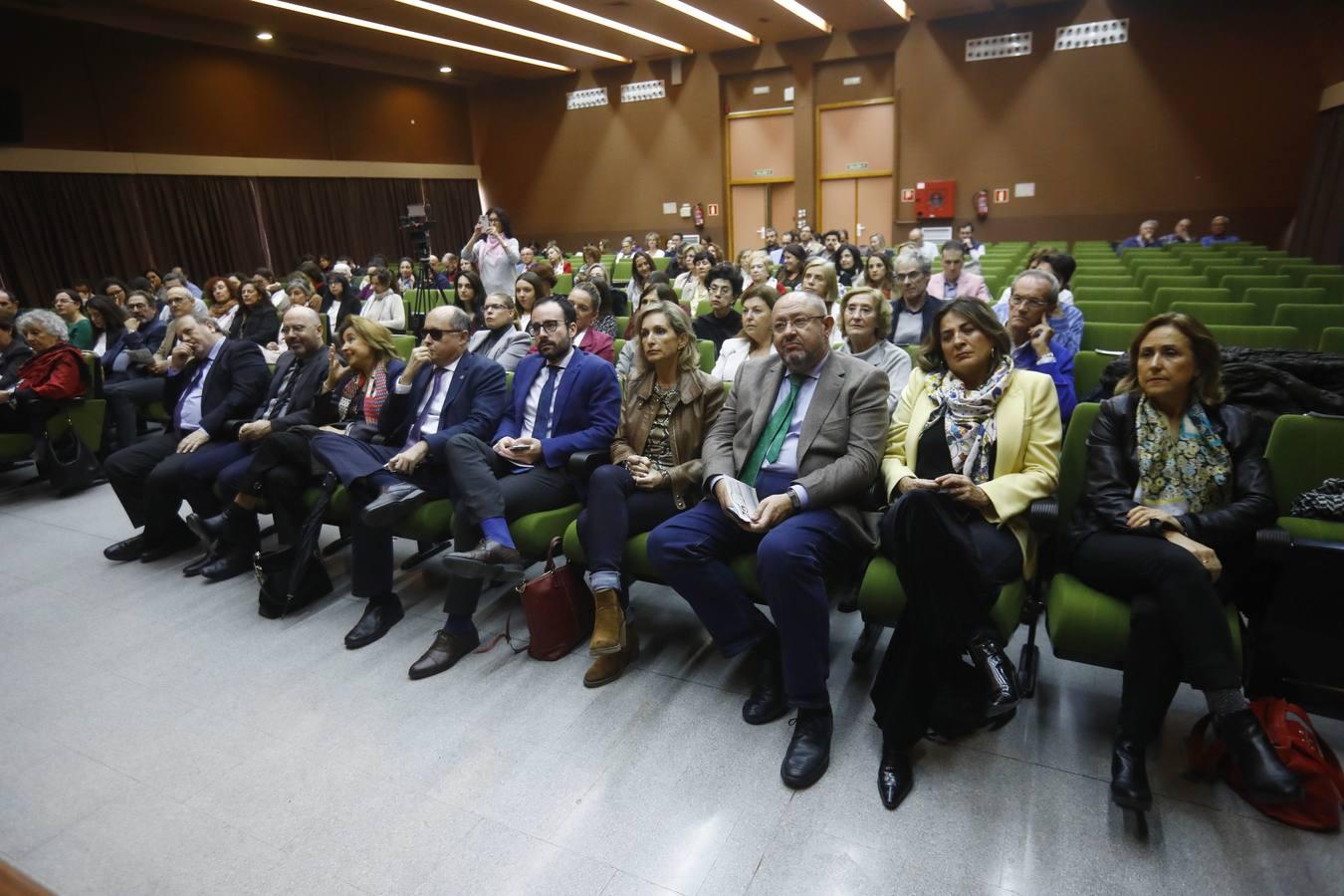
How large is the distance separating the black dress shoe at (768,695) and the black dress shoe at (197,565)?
2.80 m

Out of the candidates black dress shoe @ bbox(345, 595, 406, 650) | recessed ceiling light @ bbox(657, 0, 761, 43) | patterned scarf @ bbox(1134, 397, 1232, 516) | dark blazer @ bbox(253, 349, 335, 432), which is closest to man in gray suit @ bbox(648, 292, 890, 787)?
patterned scarf @ bbox(1134, 397, 1232, 516)

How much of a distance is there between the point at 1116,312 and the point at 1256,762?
356 centimetres

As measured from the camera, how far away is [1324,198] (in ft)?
28.9

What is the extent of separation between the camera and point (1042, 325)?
2.98 metres

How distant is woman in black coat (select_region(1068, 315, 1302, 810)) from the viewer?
1.67 meters

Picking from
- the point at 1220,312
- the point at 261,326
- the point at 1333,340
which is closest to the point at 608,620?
the point at 1333,340

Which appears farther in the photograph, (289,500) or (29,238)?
(29,238)

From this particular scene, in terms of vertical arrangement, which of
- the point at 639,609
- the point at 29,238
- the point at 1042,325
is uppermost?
the point at 29,238

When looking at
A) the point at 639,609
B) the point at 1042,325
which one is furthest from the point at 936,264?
the point at 639,609

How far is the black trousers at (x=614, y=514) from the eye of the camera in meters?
2.46

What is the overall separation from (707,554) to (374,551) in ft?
4.69

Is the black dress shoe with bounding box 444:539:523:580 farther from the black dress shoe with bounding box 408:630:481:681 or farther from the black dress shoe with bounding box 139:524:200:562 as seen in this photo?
the black dress shoe with bounding box 139:524:200:562

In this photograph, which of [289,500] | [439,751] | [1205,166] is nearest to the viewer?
[439,751]

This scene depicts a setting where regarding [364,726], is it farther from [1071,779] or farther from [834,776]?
[1071,779]
